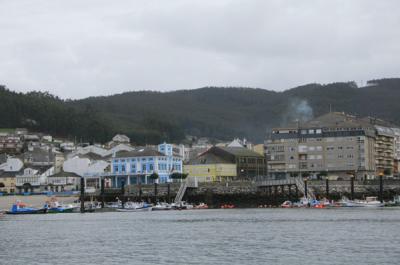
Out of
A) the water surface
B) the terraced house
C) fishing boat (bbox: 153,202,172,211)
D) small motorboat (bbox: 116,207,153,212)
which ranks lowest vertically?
the water surface

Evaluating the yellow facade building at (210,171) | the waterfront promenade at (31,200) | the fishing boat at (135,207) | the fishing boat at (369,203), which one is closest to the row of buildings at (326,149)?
the yellow facade building at (210,171)

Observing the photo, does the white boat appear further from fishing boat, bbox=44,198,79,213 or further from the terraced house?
fishing boat, bbox=44,198,79,213

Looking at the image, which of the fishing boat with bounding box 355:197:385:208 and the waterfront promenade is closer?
the fishing boat with bounding box 355:197:385:208

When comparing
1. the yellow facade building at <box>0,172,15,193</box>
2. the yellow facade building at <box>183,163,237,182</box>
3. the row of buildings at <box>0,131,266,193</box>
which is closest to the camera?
the row of buildings at <box>0,131,266,193</box>

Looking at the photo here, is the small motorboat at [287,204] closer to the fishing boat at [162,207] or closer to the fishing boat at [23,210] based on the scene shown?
the fishing boat at [162,207]

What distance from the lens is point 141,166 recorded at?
14662cm

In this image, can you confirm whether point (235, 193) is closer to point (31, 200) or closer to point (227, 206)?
point (227, 206)

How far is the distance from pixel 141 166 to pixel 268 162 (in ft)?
72.3

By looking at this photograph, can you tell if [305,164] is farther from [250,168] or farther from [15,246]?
[15,246]

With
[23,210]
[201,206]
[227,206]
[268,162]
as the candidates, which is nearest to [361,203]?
[227,206]

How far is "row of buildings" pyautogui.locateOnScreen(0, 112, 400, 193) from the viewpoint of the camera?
145 meters

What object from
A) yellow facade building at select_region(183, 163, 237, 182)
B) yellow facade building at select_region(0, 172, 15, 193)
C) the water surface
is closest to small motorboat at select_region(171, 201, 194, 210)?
yellow facade building at select_region(183, 163, 237, 182)

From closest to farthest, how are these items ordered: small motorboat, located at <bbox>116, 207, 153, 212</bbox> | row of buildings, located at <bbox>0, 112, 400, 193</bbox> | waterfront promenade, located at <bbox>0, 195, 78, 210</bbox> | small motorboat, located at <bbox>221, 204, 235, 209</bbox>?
small motorboat, located at <bbox>116, 207, 153, 212</bbox> < small motorboat, located at <bbox>221, 204, 235, 209</bbox> < waterfront promenade, located at <bbox>0, 195, 78, 210</bbox> < row of buildings, located at <bbox>0, 112, 400, 193</bbox>

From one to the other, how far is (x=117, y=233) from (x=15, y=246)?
11732 mm
